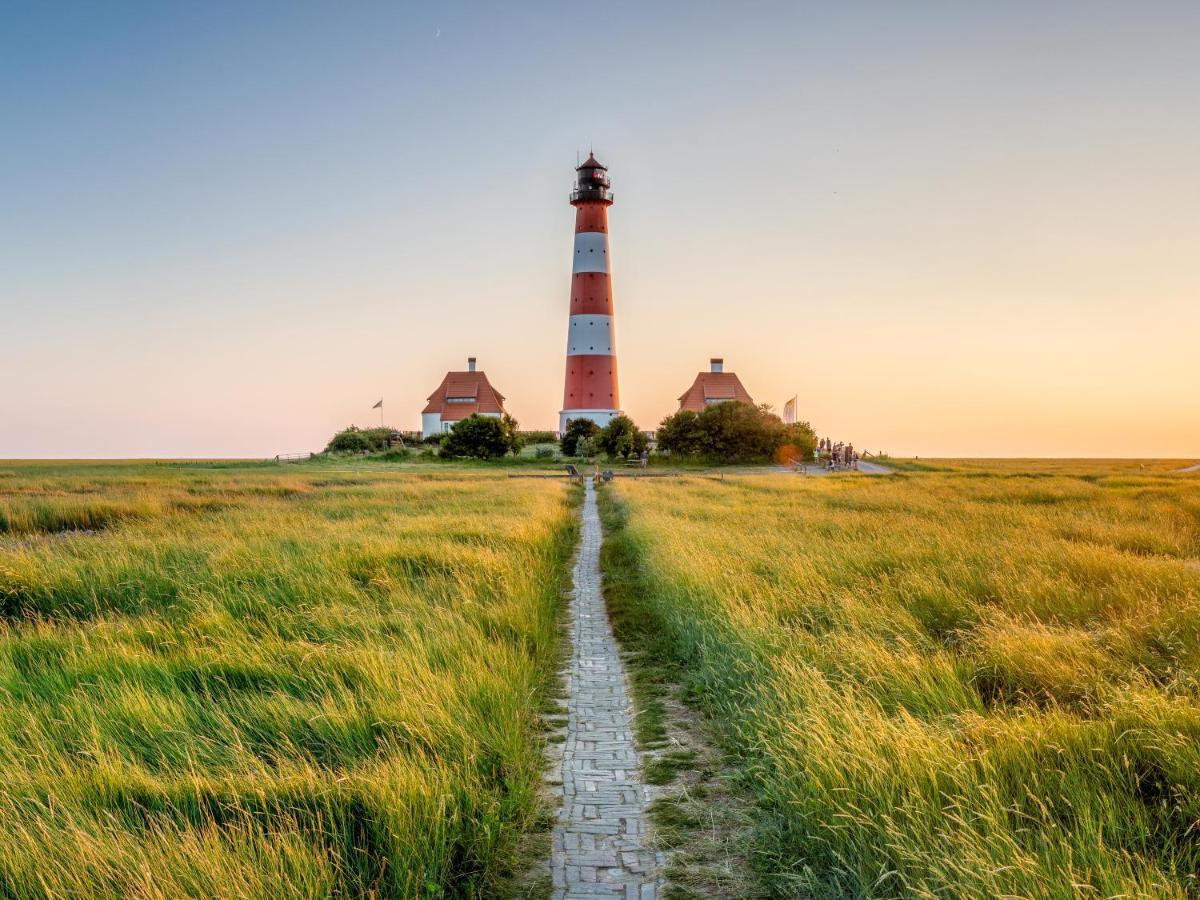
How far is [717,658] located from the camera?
6.81 metres

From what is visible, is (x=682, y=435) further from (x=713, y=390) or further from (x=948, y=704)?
(x=948, y=704)

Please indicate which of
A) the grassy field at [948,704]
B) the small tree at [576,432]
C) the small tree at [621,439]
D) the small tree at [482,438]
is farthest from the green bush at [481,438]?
the grassy field at [948,704]

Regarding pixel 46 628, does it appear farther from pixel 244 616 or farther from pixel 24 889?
pixel 24 889

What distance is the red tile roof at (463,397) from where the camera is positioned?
7262cm

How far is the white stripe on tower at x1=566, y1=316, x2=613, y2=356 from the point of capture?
5497 centimetres

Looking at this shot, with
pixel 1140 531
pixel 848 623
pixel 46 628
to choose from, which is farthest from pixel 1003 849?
pixel 1140 531

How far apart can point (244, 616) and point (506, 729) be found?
4.33 meters

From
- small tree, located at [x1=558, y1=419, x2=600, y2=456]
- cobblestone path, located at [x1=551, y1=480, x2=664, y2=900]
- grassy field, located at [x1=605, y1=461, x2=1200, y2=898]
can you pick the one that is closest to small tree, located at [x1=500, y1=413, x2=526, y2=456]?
small tree, located at [x1=558, y1=419, x2=600, y2=456]

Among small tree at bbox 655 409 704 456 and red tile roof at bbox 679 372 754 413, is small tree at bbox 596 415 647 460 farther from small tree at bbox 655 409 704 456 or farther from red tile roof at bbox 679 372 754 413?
red tile roof at bbox 679 372 754 413

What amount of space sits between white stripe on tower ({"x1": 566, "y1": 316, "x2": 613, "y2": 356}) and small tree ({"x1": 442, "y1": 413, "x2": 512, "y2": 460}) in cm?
817

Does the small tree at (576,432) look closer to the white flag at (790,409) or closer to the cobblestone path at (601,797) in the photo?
the white flag at (790,409)

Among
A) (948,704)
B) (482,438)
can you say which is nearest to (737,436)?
(482,438)

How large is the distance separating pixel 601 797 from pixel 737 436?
4842cm

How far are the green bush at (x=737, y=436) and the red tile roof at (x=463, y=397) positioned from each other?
1025 inches
